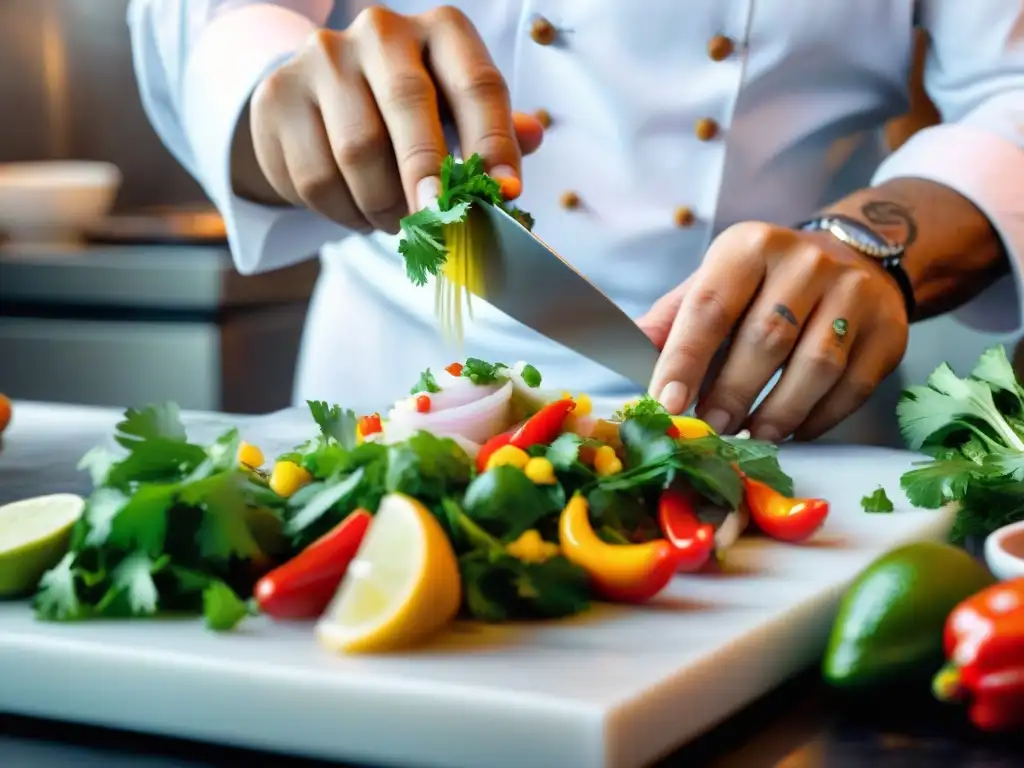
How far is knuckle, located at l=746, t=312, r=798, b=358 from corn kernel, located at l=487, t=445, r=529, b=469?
1.85 ft

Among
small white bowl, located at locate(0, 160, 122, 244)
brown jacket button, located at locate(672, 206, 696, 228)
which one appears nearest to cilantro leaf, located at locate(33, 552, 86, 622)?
brown jacket button, located at locate(672, 206, 696, 228)

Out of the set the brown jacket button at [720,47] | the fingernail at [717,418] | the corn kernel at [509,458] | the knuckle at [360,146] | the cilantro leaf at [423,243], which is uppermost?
the brown jacket button at [720,47]

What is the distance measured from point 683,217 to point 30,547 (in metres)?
1.13

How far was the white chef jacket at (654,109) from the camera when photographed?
1828 mm

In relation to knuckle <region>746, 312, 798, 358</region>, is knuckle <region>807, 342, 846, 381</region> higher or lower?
lower

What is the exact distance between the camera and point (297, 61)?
1.55 metres

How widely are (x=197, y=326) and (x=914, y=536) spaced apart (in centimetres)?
220

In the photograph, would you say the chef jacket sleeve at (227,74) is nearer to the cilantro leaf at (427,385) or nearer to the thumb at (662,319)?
the thumb at (662,319)

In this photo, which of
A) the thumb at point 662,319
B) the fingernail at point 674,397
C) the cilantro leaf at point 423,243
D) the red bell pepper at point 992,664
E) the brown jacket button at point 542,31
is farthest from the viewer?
the brown jacket button at point 542,31

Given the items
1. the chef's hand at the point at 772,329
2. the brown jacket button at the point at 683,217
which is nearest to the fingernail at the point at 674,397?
the chef's hand at the point at 772,329

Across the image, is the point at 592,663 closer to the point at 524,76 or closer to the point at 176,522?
the point at 176,522

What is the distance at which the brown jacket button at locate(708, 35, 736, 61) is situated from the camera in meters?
1.83

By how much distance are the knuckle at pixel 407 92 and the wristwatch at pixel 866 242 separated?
50 centimetres

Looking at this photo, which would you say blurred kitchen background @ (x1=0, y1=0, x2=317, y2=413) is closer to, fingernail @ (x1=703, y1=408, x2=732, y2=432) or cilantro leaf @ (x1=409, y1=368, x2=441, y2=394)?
fingernail @ (x1=703, y1=408, x2=732, y2=432)
